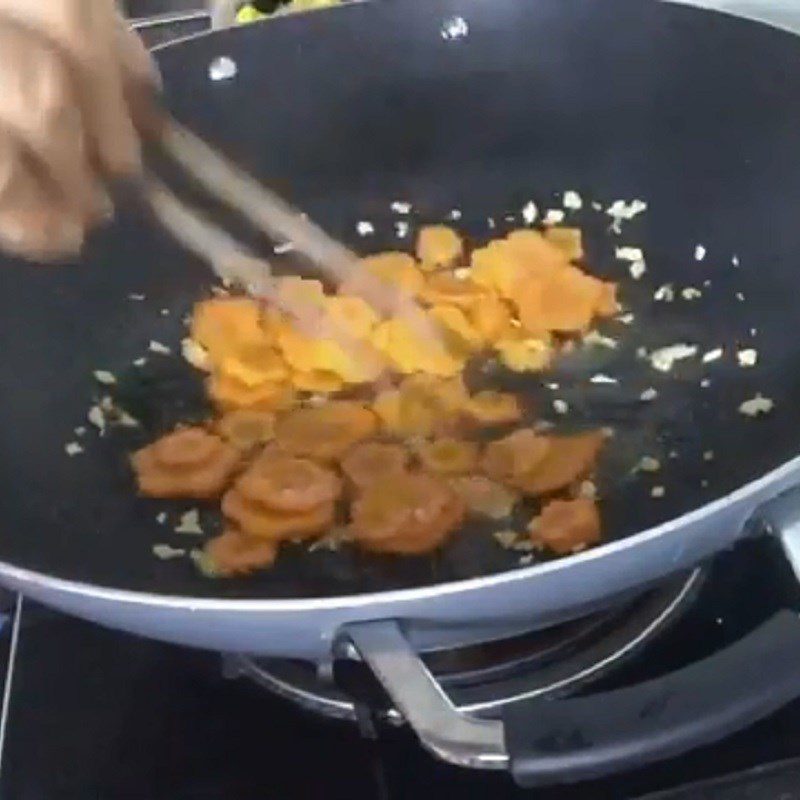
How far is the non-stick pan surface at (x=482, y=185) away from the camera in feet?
2.84

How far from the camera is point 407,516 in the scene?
810mm

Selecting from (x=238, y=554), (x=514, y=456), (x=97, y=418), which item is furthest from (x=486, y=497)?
(x=97, y=418)

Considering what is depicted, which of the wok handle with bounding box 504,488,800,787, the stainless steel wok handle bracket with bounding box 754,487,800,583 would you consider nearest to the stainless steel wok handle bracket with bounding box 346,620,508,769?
the wok handle with bounding box 504,488,800,787

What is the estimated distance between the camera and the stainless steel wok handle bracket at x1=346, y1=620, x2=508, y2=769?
596mm

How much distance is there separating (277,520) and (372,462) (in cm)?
7

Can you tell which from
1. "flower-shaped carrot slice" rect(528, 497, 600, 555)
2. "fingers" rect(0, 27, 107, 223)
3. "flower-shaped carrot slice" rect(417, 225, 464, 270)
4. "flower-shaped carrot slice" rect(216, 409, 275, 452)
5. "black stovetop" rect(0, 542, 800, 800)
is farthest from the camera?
"flower-shaped carrot slice" rect(417, 225, 464, 270)

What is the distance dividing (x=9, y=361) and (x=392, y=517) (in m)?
0.27

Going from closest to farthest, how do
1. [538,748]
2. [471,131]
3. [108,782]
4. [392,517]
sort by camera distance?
[538,748]
[108,782]
[392,517]
[471,131]

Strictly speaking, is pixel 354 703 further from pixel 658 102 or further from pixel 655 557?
pixel 658 102

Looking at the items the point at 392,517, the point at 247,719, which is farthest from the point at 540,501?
the point at 247,719

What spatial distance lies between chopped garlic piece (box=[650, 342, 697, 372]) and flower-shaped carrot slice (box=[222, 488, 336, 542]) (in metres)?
0.21

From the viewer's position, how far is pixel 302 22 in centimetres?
101

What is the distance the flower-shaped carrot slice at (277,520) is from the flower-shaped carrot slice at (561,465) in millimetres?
104

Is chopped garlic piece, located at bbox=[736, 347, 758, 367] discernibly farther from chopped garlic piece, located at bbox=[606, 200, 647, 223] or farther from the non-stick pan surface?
chopped garlic piece, located at bbox=[606, 200, 647, 223]
